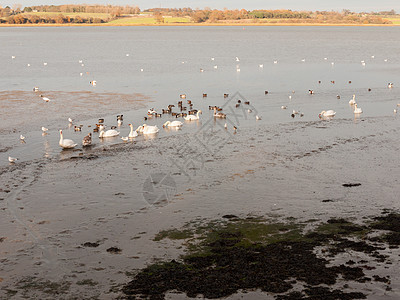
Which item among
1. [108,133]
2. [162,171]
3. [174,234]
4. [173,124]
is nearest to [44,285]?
[174,234]

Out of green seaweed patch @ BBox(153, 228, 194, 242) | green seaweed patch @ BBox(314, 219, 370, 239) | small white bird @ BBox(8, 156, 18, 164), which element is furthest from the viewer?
small white bird @ BBox(8, 156, 18, 164)

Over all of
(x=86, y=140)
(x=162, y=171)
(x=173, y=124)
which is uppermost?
(x=86, y=140)

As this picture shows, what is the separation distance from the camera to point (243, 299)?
38.4 feet

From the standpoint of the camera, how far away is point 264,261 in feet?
43.6

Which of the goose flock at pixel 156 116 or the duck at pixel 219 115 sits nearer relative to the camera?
the goose flock at pixel 156 116

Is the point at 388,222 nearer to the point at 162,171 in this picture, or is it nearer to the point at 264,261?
the point at 264,261

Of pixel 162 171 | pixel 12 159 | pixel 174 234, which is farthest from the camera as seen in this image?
pixel 12 159

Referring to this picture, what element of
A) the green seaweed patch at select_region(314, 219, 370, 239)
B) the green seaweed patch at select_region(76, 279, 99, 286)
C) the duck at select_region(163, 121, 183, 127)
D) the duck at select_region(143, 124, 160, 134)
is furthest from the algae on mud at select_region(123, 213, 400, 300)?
the duck at select_region(163, 121, 183, 127)

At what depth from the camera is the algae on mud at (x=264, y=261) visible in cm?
1209

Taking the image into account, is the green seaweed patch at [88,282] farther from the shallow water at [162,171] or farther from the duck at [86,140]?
the duck at [86,140]

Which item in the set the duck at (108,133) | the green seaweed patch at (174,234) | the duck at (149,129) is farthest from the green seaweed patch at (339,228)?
the duck at (108,133)

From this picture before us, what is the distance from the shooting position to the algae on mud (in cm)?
1209

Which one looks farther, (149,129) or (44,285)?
(149,129)

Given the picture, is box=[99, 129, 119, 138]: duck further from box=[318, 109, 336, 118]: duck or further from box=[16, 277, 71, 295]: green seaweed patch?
box=[16, 277, 71, 295]: green seaweed patch
